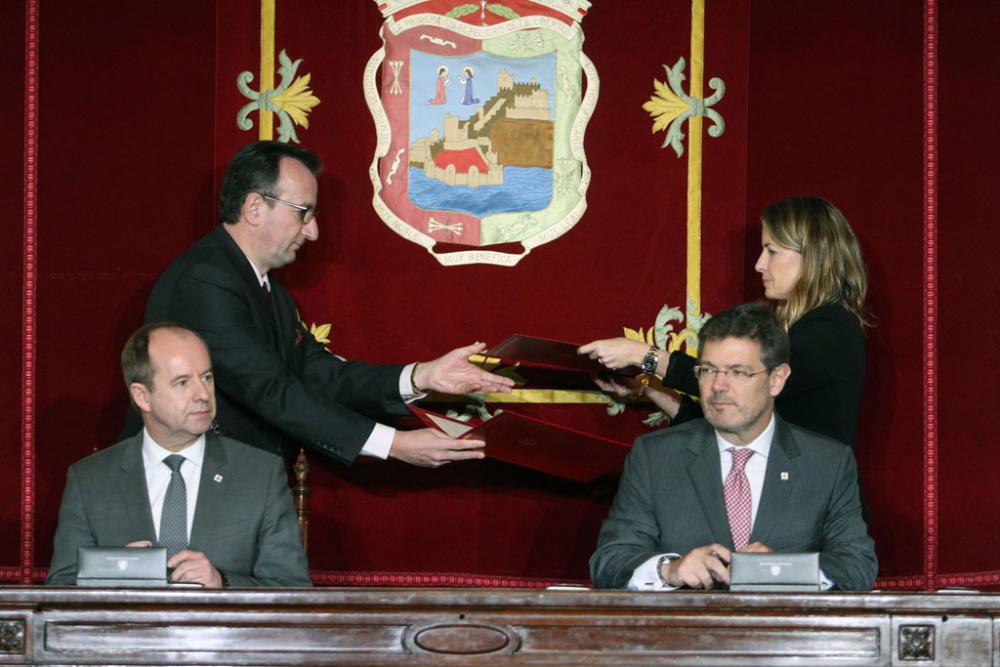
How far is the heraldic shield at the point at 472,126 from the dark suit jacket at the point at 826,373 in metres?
1.06

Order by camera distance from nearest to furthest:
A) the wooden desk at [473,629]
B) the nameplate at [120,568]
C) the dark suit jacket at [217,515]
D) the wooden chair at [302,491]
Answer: the wooden desk at [473,629] < the nameplate at [120,568] < the dark suit jacket at [217,515] < the wooden chair at [302,491]

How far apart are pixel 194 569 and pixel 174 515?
14.4 inches

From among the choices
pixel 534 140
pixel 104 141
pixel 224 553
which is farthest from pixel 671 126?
pixel 224 553

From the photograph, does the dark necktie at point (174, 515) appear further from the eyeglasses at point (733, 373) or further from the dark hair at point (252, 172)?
the eyeglasses at point (733, 373)

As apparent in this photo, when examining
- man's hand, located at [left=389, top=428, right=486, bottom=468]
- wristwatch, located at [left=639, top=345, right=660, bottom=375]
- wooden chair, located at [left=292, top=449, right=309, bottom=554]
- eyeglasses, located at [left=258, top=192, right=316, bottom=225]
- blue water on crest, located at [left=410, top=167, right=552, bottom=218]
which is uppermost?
blue water on crest, located at [left=410, top=167, right=552, bottom=218]

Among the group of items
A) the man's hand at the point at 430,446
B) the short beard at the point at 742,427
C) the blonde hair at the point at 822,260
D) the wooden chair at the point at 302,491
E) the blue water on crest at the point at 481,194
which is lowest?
the wooden chair at the point at 302,491

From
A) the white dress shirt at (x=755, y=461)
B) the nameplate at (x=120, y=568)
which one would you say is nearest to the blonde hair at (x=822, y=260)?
the white dress shirt at (x=755, y=461)

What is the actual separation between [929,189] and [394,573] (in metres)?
1.94

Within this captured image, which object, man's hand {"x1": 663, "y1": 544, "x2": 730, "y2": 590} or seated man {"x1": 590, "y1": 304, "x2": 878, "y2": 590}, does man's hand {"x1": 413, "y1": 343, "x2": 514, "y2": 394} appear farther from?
man's hand {"x1": 663, "y1": 544, "x2": 730, "y2": 590}

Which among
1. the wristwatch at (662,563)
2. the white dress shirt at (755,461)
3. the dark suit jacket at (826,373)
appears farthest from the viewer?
the dark suit jacket at (826,373)

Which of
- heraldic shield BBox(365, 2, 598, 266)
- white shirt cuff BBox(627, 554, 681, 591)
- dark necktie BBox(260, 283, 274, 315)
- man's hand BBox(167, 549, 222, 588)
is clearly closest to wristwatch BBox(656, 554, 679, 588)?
white shirt cuff BBox(627, 554, 681, 591)

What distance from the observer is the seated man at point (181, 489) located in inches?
126

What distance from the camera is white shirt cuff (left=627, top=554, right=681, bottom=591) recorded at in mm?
3072

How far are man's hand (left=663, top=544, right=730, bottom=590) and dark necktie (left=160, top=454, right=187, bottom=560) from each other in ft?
3.57
